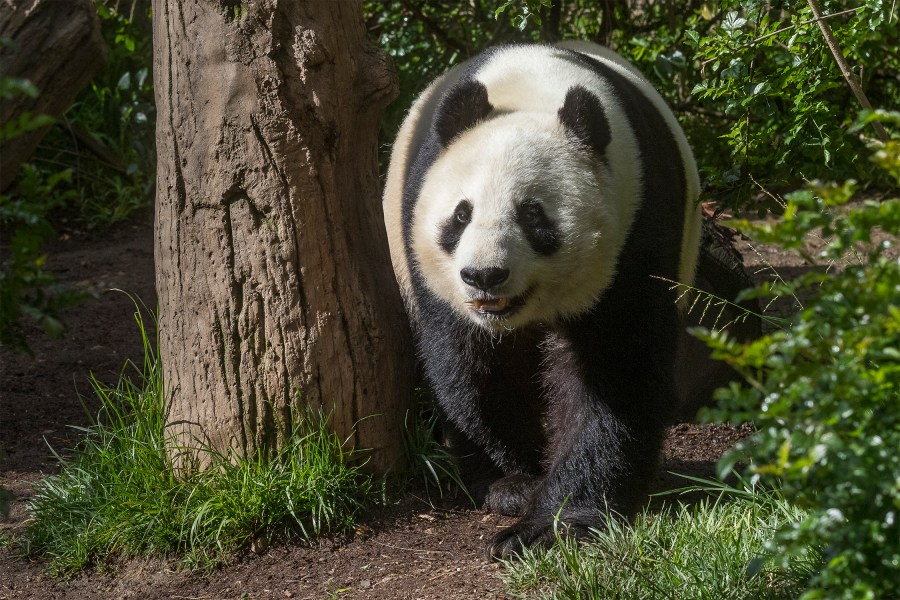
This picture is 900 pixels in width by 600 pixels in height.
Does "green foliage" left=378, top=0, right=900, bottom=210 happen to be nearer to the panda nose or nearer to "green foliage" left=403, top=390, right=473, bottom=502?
the panda nose

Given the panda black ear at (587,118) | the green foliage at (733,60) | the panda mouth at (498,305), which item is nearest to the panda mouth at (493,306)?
the panda mouth at (498,305)

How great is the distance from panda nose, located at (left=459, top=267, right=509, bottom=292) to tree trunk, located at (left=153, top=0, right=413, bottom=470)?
0.71 metres

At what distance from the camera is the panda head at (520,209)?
3.88 metres

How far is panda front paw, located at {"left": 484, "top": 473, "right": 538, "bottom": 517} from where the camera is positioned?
4.48 metres

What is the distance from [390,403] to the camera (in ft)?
14.6

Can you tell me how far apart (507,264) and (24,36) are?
403cm

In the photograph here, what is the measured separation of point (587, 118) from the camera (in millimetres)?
4043

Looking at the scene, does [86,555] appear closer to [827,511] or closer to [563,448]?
[563,448]

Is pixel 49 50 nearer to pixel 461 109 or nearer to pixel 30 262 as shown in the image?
pixel 461 109

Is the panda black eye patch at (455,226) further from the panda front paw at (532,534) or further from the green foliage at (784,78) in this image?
the green foliage at (784,78)

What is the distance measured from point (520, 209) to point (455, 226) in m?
0.31

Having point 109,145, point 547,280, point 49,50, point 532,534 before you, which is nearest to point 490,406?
point 532,534

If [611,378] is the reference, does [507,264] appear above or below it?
above

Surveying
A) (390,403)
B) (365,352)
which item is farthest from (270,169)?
(390,403)
